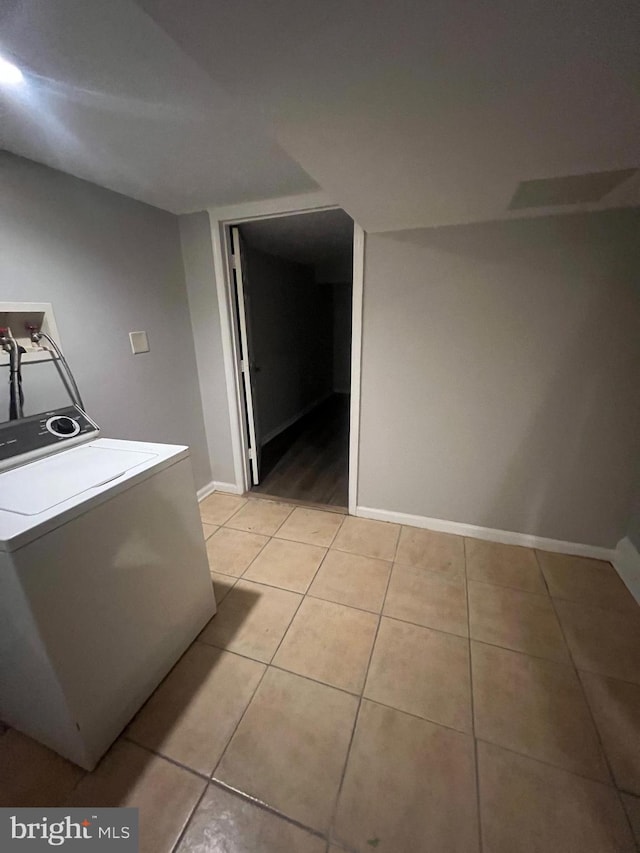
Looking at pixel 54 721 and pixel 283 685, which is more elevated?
pixel 54 721

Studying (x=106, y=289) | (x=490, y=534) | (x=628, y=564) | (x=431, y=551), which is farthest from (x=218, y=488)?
(x=628, y=564)

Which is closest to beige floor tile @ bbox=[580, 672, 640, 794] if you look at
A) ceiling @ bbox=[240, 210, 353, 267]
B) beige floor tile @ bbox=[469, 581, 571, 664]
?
beige floor tile @ bbox=[469, 581, 571, 664]

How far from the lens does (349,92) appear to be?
0.68m

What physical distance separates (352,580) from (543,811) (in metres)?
0.98

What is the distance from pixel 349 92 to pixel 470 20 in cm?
26

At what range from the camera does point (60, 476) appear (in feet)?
3.51

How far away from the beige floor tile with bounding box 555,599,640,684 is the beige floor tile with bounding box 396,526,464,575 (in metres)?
0.50

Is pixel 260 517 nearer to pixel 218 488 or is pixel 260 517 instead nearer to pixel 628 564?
pixel 218 488

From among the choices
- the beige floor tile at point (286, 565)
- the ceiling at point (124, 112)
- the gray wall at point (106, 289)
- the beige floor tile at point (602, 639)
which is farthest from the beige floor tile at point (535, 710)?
the gray wall at point (106, 289)

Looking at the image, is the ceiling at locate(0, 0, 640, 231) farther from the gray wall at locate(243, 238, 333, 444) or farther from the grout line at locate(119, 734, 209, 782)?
the grout line at locate(119, 734, 209, 782)

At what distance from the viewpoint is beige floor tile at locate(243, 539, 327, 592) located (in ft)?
5.65

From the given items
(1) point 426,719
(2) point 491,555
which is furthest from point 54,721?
(2) point 491,555

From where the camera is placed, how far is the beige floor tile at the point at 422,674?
45.4 inches

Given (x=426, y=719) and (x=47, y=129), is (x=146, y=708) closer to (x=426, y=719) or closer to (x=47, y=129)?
(x=426, y=719)
